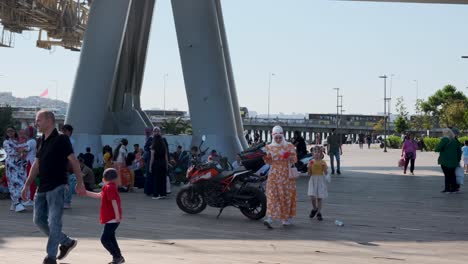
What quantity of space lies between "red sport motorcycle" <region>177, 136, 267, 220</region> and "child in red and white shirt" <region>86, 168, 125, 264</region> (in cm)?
494

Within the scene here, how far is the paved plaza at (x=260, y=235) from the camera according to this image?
9352 millimetres

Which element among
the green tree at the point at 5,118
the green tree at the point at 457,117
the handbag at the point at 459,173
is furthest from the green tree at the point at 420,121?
the handbag at the point at 459,173

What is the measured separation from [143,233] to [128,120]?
18367mm

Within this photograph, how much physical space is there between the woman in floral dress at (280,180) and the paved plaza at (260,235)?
318 millimetres

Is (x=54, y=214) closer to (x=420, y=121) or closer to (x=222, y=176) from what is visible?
(x=222, y=176)

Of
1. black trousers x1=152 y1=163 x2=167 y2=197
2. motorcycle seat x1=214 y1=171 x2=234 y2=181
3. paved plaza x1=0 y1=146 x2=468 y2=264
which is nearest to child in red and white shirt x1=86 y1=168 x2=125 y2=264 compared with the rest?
paved plaza x1=0 y1=146 x2=468 y2=264

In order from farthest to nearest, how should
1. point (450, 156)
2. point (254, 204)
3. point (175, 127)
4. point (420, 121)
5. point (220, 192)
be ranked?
1. point (420, 121)
2. point (175, 127)
3. point (450, 156)
4. point (220, 192)
5. point (254, 204)

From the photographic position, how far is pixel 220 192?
13.7 m

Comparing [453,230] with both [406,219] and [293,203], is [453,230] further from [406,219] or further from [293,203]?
[293,203]

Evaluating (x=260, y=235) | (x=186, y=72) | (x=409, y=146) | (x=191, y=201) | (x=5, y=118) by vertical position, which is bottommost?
(x=260, y=235)

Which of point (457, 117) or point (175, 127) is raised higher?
point (457, 117)

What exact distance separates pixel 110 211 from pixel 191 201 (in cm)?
561

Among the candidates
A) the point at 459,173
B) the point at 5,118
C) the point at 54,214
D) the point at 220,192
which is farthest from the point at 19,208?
the point at 5,118

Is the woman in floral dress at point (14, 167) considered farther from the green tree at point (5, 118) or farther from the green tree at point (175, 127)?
the green tree at point (5, 118)
